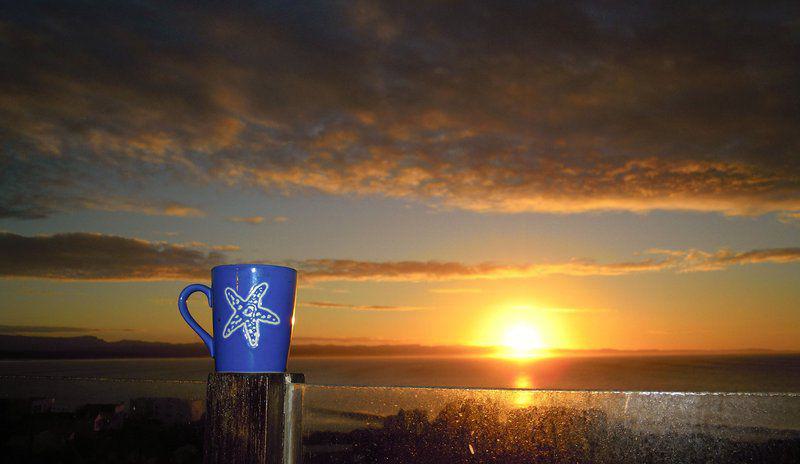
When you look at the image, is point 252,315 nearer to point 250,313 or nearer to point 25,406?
point 250,313

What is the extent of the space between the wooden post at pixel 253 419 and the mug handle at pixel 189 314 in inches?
4.9

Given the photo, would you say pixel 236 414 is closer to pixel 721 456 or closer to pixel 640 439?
pixel 640 439

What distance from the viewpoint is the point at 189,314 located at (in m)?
2.14

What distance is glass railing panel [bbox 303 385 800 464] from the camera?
61.7 inches

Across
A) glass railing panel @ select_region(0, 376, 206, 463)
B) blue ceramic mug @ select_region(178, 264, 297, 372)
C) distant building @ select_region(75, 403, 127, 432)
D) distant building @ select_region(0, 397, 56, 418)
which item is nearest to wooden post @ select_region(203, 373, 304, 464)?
blue ceramic mug @ select_region(178, 264, 297, 372)

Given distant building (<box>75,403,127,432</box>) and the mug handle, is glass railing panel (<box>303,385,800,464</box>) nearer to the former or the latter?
the mug handle

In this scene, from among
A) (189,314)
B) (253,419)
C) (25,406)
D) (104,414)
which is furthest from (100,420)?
(253,419)

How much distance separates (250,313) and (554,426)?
3.09ft

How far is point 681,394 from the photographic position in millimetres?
1597

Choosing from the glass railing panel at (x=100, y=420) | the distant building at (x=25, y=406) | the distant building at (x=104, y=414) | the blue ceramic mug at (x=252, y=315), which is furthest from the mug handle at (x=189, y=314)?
the distant building at (x=25, y=406)

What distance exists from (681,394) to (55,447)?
2413 mm

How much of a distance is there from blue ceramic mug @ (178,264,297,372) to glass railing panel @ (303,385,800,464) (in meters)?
0.24

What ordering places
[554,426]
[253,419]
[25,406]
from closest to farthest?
1. [554,426]
2. [253,419]
3. [25,406]

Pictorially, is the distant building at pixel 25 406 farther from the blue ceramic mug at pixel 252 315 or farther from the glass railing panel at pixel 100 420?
the blue ceramic mug at pixel 252 315
